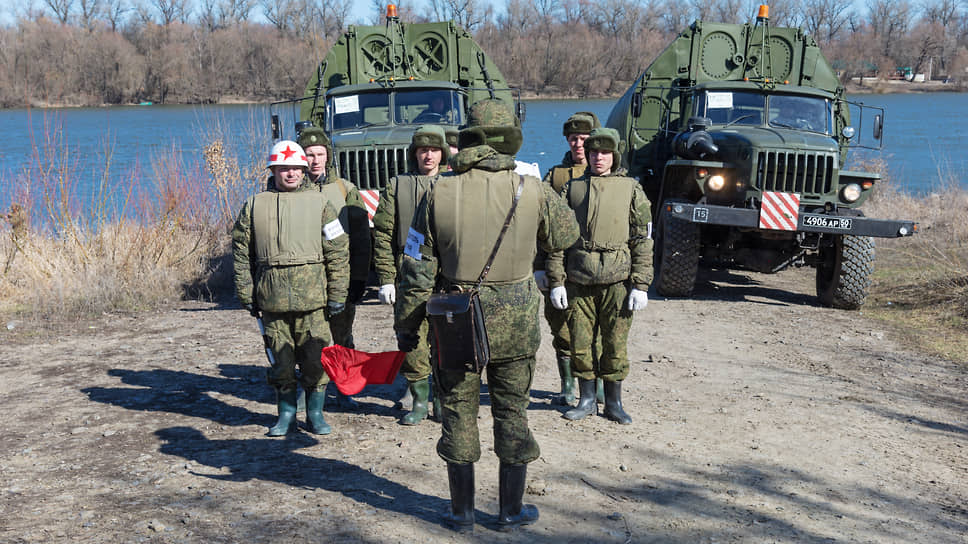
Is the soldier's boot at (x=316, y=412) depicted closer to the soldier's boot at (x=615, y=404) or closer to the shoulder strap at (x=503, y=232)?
the soldier's boot at (x=615, y=404)

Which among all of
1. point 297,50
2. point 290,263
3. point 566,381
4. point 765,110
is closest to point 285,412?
point 290,263

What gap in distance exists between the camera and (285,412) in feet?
16.8

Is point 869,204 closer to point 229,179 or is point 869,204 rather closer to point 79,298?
point 229,179

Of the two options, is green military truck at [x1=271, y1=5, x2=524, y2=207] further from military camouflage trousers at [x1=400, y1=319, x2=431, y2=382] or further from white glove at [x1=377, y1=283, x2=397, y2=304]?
white glove at [x1=377, y1=283, x2=397, y2=304]

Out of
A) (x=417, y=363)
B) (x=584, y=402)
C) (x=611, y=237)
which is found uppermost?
(x=611, y=237)

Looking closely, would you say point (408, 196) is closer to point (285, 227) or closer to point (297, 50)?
point (285, 227)

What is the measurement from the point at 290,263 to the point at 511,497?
71.5 inches

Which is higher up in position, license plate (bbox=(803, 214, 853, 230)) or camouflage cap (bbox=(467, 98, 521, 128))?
camouflage cap (bbox=(467, 98, 521, 128))

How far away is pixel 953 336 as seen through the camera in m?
7.62

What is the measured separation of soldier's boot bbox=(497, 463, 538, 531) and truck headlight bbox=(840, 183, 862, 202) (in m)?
5.98

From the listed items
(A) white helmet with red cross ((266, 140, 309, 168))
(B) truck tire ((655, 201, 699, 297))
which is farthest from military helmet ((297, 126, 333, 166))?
(B) truck tire ((655, 201, 699, 297))

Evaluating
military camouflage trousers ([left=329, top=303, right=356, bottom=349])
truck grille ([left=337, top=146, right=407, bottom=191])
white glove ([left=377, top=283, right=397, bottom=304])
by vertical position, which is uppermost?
truck grille ([left=337, top=146, right=407, bottom=191])

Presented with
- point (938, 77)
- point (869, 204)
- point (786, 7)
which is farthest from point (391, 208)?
point (938, 77)

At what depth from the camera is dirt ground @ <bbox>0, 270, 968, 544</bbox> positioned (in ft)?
12.8
